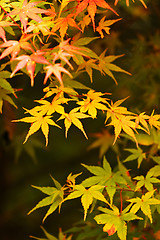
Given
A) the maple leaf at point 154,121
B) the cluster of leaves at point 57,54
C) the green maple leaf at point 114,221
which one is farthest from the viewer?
the maple leaf at point 154,121

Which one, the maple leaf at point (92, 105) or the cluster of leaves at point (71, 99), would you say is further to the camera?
the maple leaf at point (92, 105)

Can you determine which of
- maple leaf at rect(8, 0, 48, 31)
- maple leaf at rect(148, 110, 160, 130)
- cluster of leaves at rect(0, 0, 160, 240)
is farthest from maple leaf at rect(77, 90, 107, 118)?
maple leaf at rect(8, 0, 48, 31)

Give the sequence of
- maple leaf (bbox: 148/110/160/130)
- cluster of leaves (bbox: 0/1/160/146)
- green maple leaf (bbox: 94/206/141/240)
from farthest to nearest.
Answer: maple leaf (bbox: 148/110/160/130)
green maple leaf (bbox: 94/206/141/240)
cluster of leaves (bbox: 0/1/160/146)

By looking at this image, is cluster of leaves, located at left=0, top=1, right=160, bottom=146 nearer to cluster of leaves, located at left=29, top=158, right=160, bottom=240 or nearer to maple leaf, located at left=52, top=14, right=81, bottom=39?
maple leaf, located at left=52, top=14, right=81, bottom=39

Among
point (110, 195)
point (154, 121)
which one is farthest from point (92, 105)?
point (110, 195)

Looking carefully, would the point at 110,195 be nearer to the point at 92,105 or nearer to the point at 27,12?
the point at 92,105

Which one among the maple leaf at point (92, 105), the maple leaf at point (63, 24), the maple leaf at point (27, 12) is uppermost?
the maple leaf at point (27, 12)

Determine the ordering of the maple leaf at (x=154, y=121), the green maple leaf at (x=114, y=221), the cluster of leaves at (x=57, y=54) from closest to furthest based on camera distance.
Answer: the cluster of leaves at (x=57, y=54), the green maple leaf at (x=114, y=221), the maple leaf at (x=154, y=121)

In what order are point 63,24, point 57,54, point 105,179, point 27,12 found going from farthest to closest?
point 105,179, point 63,24, point 27,12, point 57,54

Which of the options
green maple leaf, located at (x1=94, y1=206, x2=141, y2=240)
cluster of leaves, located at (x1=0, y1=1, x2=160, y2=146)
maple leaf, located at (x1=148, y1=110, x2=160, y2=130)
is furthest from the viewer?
maple leaf, located at (x1=148, y1=110, x2=160, y2=130)

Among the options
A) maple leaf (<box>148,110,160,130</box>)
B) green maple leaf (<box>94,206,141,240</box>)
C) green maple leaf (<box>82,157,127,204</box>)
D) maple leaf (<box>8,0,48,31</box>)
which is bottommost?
green maple leaf (<box>94,206,141,240</box>)

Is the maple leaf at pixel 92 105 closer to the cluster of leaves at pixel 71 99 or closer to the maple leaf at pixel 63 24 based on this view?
the cluster of leaves at pixel 71 99

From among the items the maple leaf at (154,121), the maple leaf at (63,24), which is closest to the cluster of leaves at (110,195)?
the maple leaf at (154,121)

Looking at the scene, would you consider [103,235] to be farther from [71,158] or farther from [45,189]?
[71,158]
